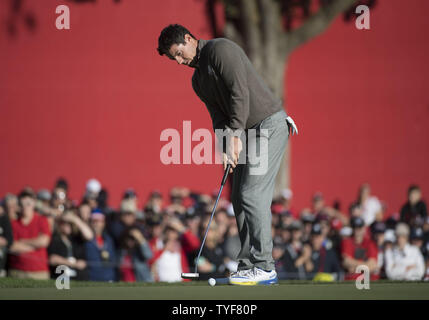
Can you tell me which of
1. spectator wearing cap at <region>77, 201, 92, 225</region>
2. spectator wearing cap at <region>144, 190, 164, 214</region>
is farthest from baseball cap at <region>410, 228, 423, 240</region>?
spectator wearing cap at <region>77, 201, 92, 225</region>

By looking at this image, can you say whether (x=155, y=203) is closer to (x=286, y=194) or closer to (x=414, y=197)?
(x=286, y=194)

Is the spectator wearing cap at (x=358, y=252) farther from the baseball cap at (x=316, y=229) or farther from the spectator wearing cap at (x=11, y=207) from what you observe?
the spectator wearing cap at (x=11, y=207)

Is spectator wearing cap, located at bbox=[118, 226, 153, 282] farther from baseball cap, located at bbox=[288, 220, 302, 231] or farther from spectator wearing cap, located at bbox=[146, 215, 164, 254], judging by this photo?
baseball cap, located at bbox=[288, 220, 302, 231]

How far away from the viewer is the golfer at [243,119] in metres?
6.07

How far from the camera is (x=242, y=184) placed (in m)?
6.29

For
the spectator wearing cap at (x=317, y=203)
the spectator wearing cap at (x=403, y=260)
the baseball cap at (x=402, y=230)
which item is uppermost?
the spectator wearing cap at (x=317, y=203)

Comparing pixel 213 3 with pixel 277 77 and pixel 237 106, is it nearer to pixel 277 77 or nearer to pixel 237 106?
pixel 277 77

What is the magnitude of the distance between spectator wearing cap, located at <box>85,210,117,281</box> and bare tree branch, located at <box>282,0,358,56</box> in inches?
226

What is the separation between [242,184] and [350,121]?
32.6ft

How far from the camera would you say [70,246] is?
9.86 m

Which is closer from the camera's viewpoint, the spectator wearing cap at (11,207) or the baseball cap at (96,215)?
the baseball cap at (96,215)

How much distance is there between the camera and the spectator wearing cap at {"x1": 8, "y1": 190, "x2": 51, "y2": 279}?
934 cm

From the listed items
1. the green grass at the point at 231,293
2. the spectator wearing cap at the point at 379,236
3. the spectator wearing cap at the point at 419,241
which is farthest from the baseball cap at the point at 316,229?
the green grass at the point at 231,293

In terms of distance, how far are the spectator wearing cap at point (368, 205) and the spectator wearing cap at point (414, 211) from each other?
66 cm
